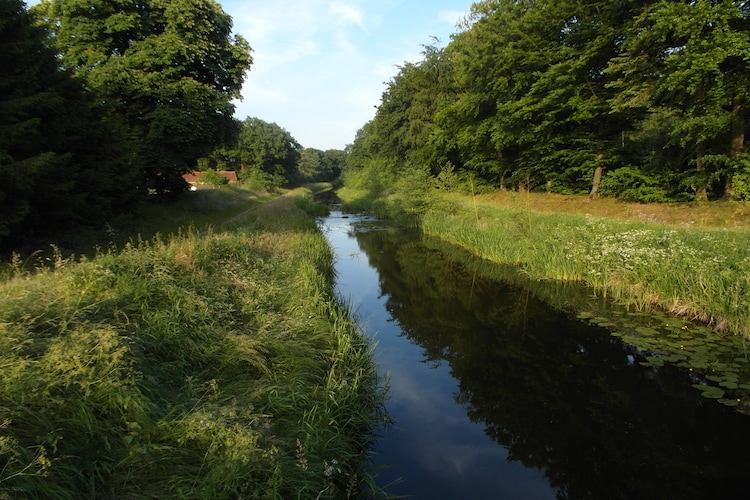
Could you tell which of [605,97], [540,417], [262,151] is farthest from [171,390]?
[262,151]

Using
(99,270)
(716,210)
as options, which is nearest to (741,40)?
(716,210)

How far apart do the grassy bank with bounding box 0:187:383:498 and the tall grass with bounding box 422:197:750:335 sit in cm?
669

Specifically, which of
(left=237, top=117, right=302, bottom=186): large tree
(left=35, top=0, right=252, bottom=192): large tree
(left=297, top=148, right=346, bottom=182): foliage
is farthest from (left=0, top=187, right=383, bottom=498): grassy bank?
(left=297, top=148, right=346, bottom=182): foliage

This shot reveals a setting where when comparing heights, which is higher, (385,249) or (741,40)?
(741,40)

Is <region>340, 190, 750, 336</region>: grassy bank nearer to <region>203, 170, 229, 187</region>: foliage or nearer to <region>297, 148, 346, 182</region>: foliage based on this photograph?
<region>203, 170, 229, 187</region>: foliage

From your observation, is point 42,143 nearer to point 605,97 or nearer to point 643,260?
point 643,260

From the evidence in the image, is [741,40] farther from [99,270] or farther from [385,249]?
[99,270]

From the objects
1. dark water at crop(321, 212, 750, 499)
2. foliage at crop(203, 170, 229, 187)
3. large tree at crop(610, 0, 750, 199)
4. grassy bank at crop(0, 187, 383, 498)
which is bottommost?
dark water at crop(321, 212, 750, 499)

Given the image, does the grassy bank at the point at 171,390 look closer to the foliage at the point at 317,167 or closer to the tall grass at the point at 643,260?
the tall grass at the point at 643,260

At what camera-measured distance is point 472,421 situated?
555 cm

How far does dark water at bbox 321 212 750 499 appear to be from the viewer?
433 cm

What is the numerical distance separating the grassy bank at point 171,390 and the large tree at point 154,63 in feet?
41.9

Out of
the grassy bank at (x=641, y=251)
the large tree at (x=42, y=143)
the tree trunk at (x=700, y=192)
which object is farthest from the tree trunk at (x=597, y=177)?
the large tree at (x=42, y=143)

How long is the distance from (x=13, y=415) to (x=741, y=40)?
1825cm
